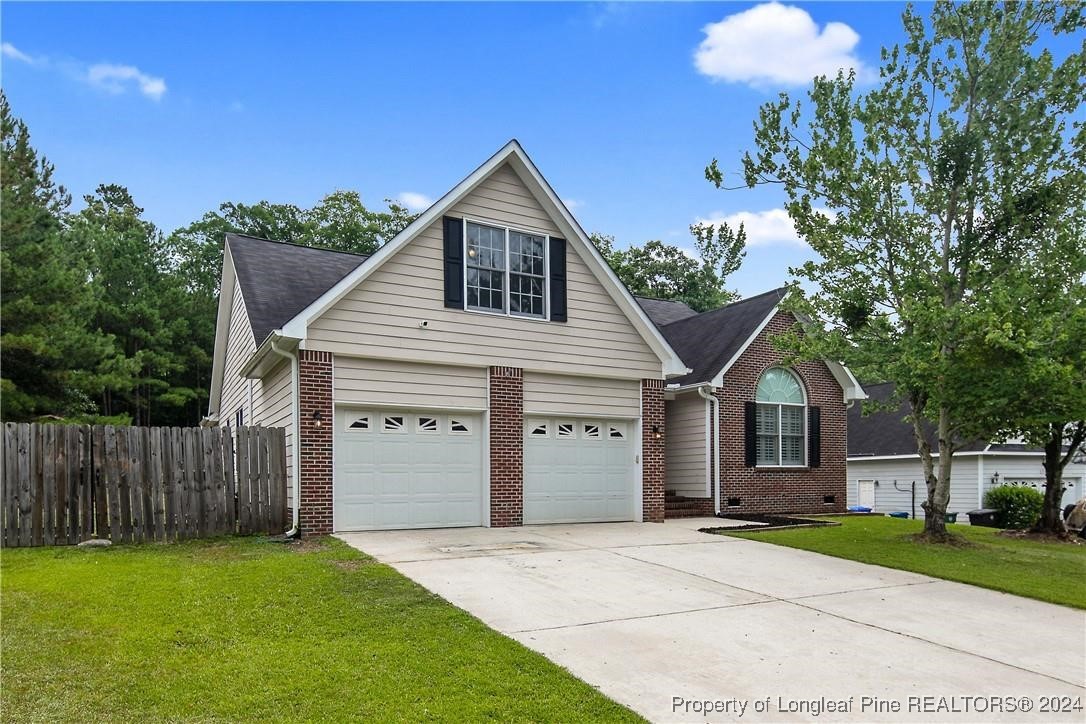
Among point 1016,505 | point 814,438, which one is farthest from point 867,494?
point 814,438

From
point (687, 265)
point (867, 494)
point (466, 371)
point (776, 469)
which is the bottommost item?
point (867, 494)

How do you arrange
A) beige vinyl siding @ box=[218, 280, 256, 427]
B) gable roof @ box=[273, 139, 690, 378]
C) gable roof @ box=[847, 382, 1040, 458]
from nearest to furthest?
gable roof @ box=[273, 139, 690, 378] → beige vinyl siding @ box=[218, 280, 256, 427] → gable roof @ box=[847, 382, 1040, 458]

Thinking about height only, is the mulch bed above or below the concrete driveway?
below

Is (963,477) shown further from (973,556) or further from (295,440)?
(295,440)

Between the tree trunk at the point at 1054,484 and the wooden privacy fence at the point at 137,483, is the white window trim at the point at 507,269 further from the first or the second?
the tree trunk at the point at 1054,484

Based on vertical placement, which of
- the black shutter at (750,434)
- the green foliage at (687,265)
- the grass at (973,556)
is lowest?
the grass at (973,556)

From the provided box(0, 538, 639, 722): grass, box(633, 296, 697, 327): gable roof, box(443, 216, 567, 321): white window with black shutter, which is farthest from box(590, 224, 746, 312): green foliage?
box(0, 538, 639, 722): grass

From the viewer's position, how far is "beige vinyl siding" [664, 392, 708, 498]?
650 inches

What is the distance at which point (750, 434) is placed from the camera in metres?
16.8

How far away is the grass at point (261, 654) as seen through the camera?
419 centimetres

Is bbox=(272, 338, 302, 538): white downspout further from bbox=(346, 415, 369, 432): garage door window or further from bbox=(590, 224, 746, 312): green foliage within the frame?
bbox=(590, 224, 746, 312): green foliage

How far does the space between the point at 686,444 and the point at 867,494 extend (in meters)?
12.2

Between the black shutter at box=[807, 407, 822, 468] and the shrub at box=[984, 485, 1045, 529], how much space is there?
677 cm

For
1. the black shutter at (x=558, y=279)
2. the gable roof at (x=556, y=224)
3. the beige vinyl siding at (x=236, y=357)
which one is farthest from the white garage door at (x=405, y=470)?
the beige vinyl siding at (x=236, y=357)
